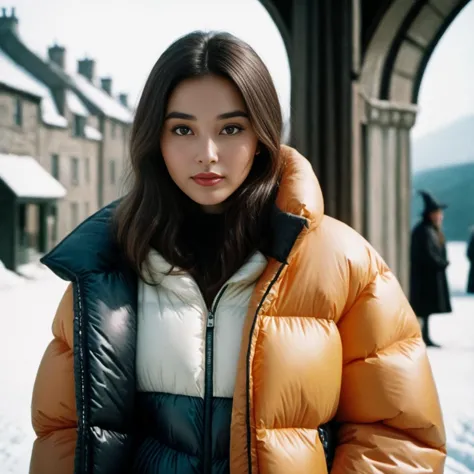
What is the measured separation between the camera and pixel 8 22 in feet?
5.42

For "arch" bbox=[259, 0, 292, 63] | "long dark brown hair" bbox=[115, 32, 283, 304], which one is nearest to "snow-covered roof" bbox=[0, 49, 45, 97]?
"arch" bbox=[259, 0, 292, 63]

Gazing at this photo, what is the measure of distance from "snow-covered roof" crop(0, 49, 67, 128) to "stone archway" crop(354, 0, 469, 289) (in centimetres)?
112

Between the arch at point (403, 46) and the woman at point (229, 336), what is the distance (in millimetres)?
1468

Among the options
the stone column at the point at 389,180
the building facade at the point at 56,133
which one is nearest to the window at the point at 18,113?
the building facade at the point at 56,133

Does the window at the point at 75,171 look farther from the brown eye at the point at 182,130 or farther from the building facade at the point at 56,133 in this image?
the brown eye at the point at 182,130

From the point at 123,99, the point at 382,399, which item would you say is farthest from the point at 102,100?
the point at 382,399

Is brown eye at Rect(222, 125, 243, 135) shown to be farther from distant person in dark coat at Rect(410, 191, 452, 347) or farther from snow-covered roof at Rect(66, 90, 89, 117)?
distant person in dark coat at Rect(410, 191, 452, 347)

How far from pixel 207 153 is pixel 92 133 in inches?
46.6

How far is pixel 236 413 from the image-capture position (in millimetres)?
655

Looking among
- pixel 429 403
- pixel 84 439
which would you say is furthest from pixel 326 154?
pixel 84 439

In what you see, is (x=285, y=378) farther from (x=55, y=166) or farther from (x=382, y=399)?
(x=55, y=166)

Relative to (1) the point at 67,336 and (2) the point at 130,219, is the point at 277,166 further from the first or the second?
(1) the point at 67,336

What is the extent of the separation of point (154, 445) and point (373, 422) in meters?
0.30

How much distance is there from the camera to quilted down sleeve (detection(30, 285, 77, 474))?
0.74 m
